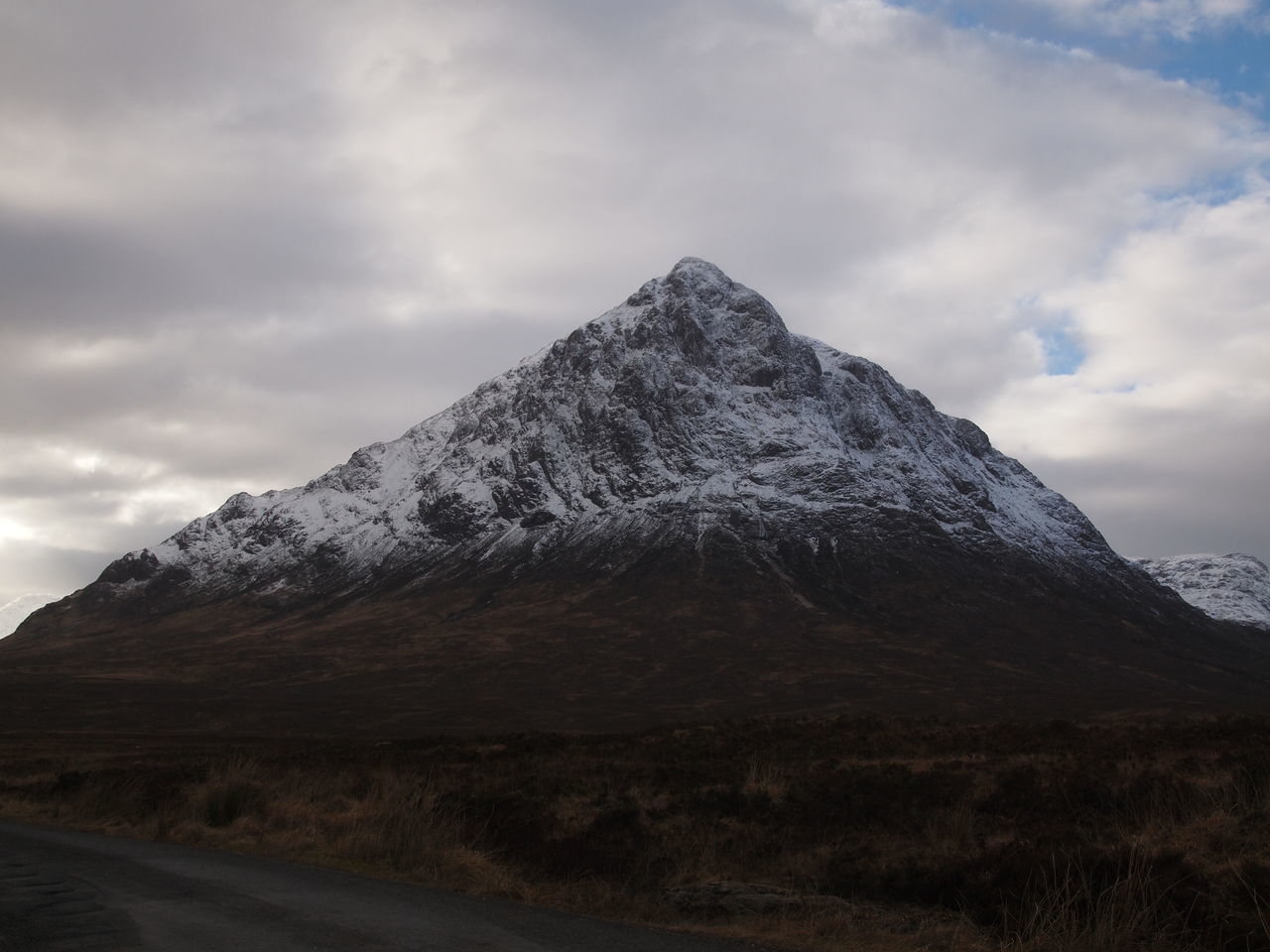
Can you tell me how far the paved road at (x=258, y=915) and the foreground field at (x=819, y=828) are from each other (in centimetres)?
161

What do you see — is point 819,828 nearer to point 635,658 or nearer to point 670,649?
point 635,658

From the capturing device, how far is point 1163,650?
165 meters

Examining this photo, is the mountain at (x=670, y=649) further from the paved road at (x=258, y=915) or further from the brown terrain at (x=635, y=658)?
the paved road at (x=258, y=915)

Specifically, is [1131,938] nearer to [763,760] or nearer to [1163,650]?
[763,760]

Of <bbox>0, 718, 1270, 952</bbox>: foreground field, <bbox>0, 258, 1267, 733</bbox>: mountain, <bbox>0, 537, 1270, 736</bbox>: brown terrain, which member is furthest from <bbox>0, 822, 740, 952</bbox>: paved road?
<bbox>0, 258, 1267, 733</bbox>: mountain

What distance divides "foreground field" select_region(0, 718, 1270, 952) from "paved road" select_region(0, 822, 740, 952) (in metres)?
1.61

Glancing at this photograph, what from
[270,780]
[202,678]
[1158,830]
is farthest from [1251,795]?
[202,678]

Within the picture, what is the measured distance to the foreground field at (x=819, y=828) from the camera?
37.0ft

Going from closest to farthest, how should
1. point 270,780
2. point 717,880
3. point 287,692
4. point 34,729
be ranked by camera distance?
point 717,880 → point 270,780 → point 34,729 → point 287,692

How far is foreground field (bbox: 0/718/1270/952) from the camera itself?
11.3 metres

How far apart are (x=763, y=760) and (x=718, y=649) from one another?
385 feet

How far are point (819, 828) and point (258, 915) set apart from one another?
422 inches

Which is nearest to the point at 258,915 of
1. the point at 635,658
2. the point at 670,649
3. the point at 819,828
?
the point at 819,828

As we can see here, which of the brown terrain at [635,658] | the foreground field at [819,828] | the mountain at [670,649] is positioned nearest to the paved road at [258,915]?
the foreground field at [819,828]
